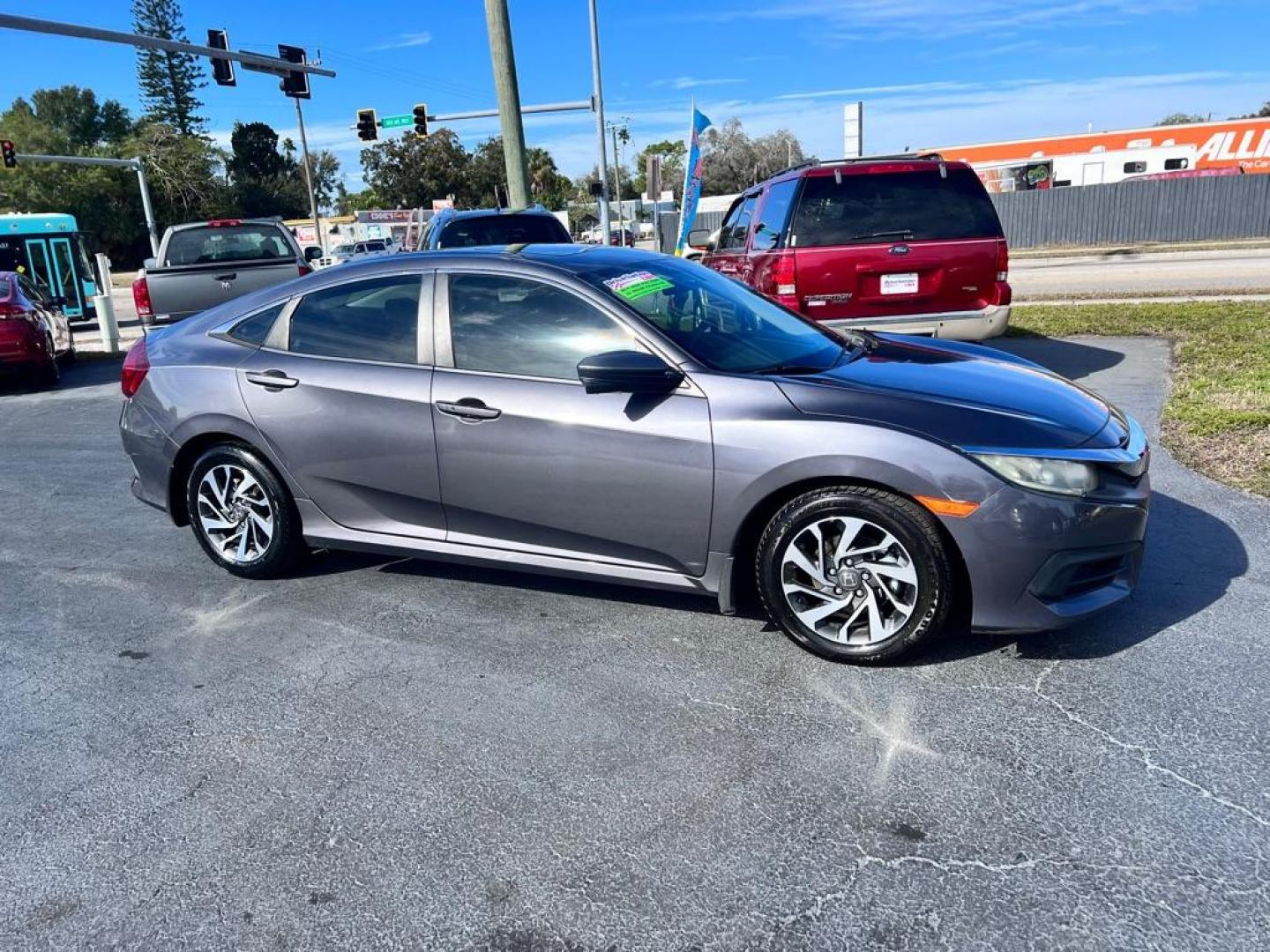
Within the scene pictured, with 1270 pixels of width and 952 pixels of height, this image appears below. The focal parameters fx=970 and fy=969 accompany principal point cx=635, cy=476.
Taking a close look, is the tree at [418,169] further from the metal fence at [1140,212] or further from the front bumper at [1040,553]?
the front bumper at [1040,553]

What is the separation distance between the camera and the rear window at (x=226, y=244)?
12.6 metres

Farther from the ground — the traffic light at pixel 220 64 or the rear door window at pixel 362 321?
the traffic light at pixel 220 64

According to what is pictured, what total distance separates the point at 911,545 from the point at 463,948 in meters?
2.00

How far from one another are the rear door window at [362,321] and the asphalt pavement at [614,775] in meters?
1.16

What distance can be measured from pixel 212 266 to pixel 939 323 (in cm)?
909

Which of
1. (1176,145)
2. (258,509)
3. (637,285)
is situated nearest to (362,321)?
(258,509)

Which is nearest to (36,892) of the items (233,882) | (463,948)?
(233,882)

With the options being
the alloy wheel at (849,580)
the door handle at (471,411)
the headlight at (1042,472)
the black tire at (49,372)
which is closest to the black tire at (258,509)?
the door handle at (471,411)

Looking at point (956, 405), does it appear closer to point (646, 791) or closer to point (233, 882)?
point (646, 791)

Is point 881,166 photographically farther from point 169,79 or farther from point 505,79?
point 169,79

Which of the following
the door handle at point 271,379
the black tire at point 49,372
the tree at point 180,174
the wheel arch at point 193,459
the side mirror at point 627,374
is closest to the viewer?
the side mirror at point 627,374

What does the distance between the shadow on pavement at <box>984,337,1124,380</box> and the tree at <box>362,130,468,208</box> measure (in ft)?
247

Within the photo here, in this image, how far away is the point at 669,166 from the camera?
96.7 metres

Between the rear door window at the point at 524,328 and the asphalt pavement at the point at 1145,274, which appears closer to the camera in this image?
the rear door window at the point at 524,328
